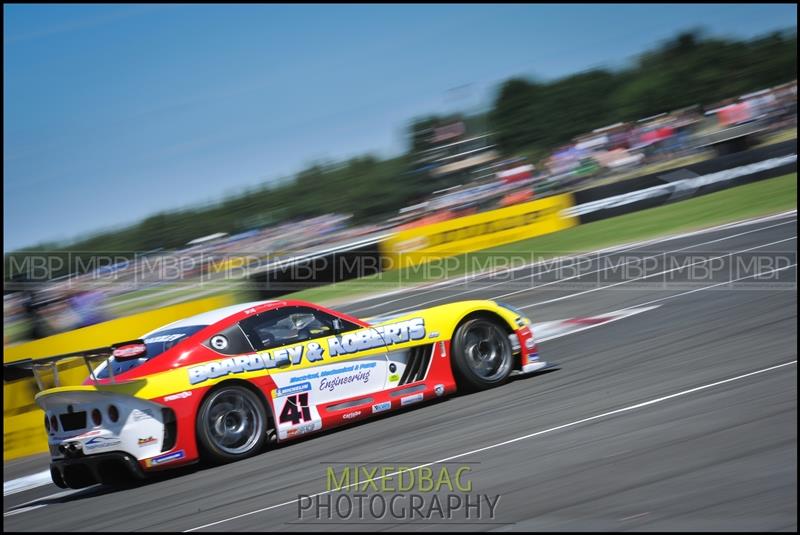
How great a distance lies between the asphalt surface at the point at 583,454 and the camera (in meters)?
4.16

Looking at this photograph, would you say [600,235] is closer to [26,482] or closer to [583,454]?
[26,482]

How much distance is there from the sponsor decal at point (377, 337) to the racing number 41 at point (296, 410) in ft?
1.55

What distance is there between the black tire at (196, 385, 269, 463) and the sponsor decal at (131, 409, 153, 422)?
34cm

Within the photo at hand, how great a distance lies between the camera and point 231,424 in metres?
6.66

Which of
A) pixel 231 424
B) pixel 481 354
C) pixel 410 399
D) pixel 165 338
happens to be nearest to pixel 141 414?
pixel 231 424

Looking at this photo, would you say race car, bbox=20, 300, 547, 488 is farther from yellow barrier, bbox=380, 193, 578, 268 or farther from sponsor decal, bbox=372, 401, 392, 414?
yellow barrier, bbox=380, 193, 578, 268

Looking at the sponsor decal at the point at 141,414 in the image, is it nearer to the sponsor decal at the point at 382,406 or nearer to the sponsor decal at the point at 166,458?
the sponsor decal at the point at 166,458

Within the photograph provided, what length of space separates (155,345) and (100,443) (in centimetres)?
90

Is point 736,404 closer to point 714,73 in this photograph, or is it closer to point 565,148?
point 565,148

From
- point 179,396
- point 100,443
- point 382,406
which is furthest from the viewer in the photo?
point 382,406

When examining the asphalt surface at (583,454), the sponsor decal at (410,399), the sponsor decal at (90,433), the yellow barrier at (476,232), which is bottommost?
the asphalt surface at (583,454)

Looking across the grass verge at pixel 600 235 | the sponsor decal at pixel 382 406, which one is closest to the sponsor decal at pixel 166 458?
the sponsor decal at pixel 382 406

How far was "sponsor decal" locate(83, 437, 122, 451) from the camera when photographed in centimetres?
622

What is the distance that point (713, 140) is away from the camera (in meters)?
24.0
